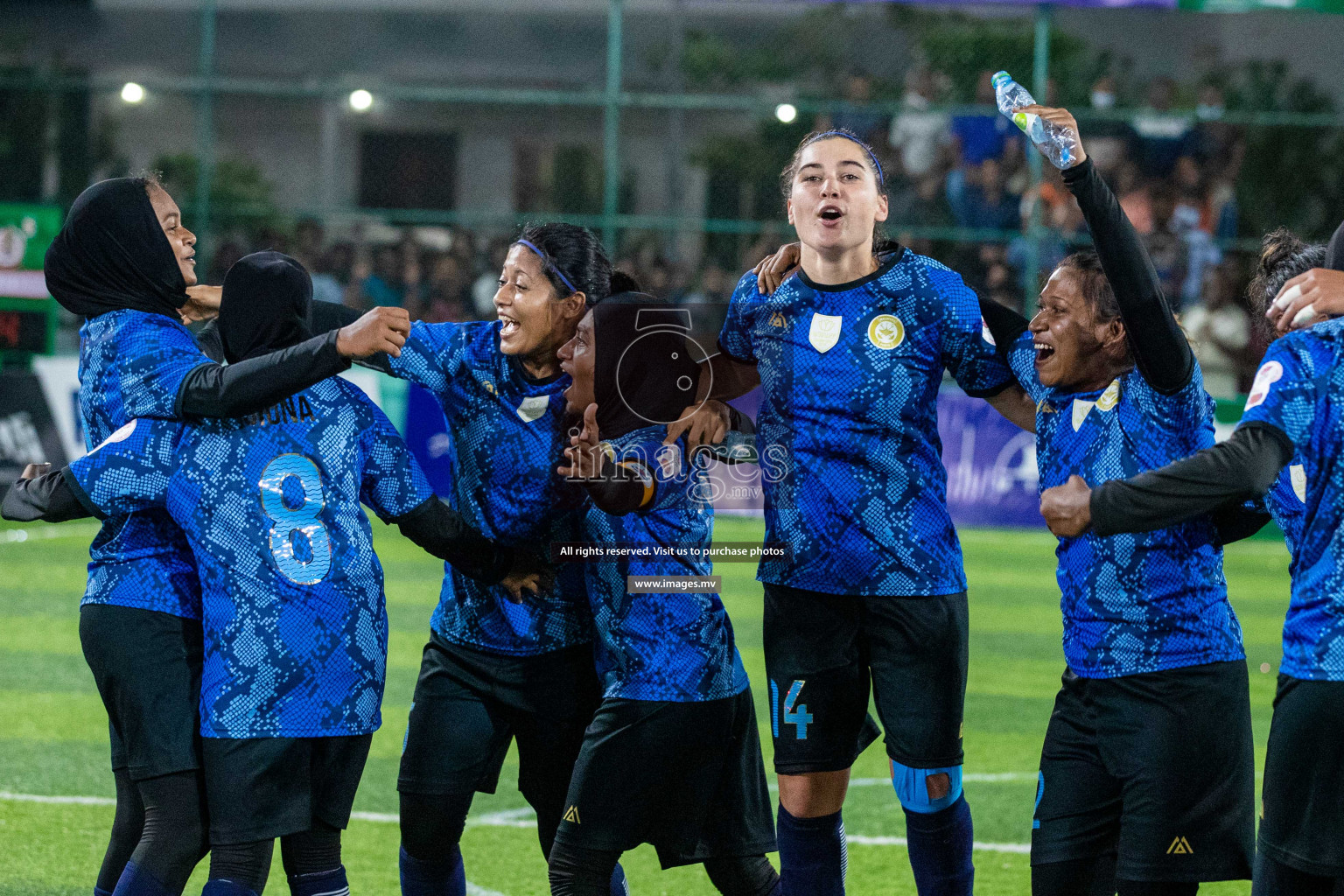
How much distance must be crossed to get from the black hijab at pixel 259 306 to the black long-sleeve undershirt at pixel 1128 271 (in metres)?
1.83

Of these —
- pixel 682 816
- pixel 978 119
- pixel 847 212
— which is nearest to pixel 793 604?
pixel 682 816

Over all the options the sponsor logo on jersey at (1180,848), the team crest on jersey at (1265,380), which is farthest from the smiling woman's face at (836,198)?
the sponsor logo on jersey at (1180,848)

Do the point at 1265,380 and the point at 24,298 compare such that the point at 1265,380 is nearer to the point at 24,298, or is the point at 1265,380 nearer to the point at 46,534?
the point at 46,534

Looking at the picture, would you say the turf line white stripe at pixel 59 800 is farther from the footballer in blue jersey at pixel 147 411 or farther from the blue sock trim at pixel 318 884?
the blue sock trim at pixel 318 884

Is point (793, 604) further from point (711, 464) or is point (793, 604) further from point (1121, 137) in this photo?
point (1121, 137)

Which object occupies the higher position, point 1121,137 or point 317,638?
point 1121,137

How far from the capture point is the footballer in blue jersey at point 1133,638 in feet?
11.3

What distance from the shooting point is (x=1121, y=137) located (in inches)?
651

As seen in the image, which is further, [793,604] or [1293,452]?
[793,604]

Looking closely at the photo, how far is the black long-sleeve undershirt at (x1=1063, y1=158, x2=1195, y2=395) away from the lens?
3.36 m

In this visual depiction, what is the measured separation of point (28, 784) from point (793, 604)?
3557mm

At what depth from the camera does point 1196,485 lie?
122 inches

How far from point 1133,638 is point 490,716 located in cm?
161

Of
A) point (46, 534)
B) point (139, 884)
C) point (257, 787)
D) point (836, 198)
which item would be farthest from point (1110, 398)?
point (46, 534)
